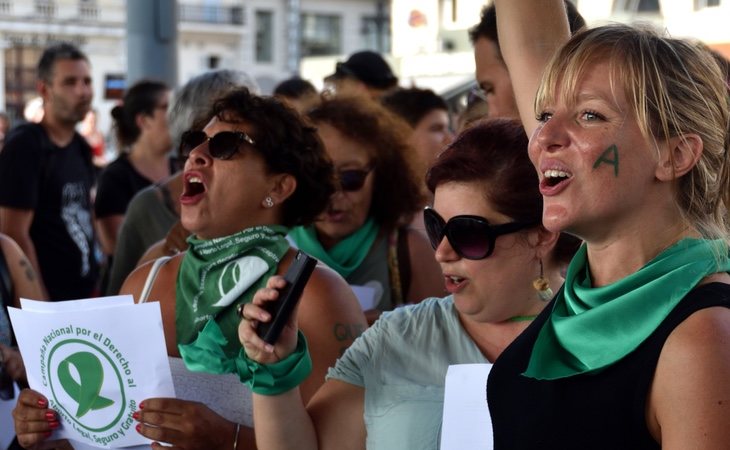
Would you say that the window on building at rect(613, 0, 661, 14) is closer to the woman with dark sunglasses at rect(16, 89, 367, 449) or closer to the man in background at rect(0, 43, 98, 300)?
the man in background at rect(0, 43, 98, 300)

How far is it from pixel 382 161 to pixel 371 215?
0.20 m

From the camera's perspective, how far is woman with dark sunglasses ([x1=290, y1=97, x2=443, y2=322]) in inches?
144

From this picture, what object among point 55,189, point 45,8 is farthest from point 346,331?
point 45,8

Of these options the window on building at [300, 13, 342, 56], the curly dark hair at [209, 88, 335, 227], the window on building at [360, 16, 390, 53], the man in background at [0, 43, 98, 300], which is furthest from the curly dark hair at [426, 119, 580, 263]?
the window on building at [360, 16, 390, 53]

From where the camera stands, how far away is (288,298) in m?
2.05

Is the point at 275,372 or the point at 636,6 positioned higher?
the point at 636,6

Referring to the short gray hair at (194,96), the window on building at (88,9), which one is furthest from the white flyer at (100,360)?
the window on building at (88,9)

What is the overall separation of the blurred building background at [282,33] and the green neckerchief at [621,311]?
9.70 meters

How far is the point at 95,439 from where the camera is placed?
8.54 feet

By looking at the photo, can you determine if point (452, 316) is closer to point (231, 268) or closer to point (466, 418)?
point (466, 418)

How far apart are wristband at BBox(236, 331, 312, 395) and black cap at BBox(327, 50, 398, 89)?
3.45 meters

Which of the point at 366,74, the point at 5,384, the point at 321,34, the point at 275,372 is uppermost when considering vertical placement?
the point at 321,34

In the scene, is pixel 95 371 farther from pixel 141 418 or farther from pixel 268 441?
pixel 268 441

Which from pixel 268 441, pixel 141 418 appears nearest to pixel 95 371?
pixel 141 418
